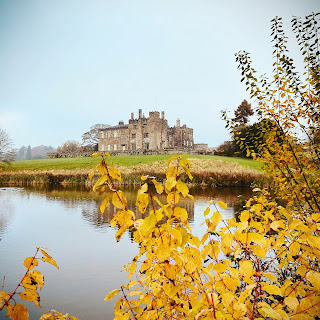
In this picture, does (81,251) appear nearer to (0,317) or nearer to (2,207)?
(0,317)

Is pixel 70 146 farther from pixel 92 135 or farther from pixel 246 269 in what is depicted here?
pixel 246 269

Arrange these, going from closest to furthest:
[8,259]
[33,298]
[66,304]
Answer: [33,298], [66,304], [8,259]

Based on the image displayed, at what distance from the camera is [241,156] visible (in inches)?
2000

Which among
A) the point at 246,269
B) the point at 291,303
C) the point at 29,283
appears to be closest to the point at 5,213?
the point at 29,283

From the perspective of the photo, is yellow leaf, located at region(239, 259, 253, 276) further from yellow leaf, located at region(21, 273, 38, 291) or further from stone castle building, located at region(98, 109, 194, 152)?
stone castle building, located at region(98, 109, 194, 152)

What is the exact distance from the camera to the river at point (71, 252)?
473 cm

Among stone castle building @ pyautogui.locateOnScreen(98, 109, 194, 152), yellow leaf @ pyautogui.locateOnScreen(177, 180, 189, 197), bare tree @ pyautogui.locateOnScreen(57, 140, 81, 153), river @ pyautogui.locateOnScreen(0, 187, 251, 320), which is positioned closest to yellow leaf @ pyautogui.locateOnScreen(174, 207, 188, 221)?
yellow leaf @ pyautogui.locateOnScreen(177, 180, 189, 197)

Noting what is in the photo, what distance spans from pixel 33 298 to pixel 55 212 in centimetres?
1277

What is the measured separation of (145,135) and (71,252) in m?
56.9

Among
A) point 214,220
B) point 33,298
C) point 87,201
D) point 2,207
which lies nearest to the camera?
point 33,298

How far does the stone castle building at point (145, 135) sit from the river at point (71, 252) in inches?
1824

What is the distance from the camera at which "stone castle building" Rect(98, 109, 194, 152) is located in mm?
62372

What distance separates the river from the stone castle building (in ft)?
152

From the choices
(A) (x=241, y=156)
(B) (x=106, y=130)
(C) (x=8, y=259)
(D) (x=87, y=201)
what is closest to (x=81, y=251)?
(C) (x=8, y=259)
